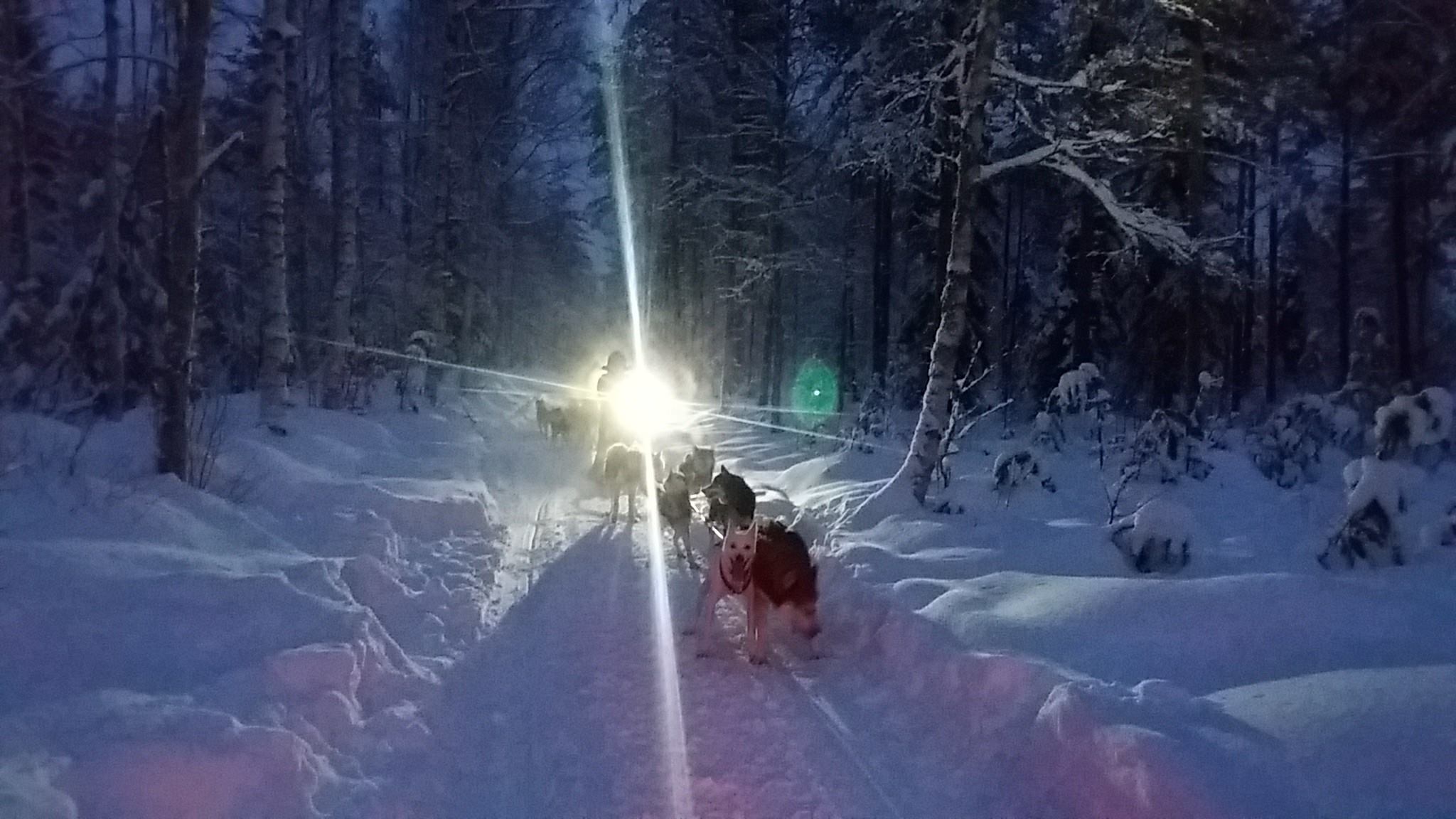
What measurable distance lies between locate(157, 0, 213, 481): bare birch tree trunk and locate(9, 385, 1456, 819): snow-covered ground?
87cm

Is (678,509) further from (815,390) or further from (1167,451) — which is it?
(815,390)

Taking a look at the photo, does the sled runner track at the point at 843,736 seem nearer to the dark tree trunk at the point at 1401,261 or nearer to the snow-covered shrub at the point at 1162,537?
the snow-covered shrub at the point at 1162,537

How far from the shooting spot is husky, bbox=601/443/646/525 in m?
11.9

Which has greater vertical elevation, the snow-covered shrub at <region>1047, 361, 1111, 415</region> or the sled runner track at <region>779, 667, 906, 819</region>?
the snow-covered shrub at <region>1047, 361, 1111, 415</region>

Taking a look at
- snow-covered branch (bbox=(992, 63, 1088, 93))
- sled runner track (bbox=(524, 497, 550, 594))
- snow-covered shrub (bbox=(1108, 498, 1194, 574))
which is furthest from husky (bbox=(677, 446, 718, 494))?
snow-covered shrub (bbox=(1108, 498, 1194, 574))

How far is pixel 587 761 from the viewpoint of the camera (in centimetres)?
485

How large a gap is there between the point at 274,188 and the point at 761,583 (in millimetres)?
9458

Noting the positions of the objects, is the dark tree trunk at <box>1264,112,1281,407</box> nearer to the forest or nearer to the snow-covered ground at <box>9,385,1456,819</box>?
the forest

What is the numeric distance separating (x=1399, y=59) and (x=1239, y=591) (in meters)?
19.4

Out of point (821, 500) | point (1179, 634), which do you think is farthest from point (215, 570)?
point (821, 500)

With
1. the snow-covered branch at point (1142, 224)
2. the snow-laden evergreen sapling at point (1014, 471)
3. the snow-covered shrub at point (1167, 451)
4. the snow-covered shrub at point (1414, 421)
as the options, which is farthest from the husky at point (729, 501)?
the snow-covered shrub at point (1414, 421)

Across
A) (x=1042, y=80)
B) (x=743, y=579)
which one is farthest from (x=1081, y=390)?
(x=743, y=579)

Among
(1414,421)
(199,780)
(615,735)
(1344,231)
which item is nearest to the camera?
(199,780)

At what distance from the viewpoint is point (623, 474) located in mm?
11961
